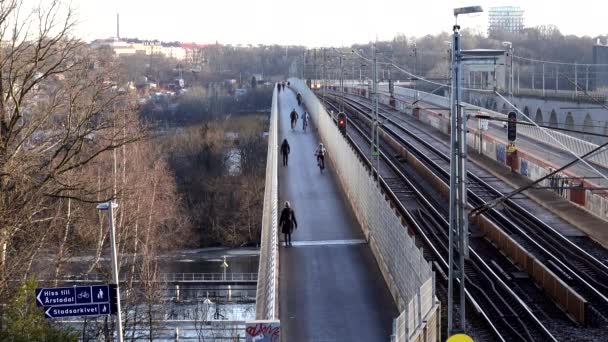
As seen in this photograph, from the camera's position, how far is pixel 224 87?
14612 centimetres

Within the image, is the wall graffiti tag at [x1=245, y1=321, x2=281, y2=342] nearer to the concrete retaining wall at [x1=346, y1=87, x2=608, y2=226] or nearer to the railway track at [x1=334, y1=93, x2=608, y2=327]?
the railway track at [x1=334, y1=93, x2=608, y2=327]

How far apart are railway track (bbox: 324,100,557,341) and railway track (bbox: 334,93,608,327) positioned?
1.37 meters

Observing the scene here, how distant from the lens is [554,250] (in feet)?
77.6

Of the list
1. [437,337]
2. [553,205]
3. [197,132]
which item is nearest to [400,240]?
[437,337]

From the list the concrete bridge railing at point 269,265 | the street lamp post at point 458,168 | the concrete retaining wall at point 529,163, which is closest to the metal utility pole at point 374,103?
the concrete bridge railing at point 269,265

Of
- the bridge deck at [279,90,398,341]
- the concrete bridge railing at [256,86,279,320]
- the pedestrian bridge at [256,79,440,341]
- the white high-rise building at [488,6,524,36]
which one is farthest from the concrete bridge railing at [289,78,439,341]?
the white high-rise building at [488,6,524,36]

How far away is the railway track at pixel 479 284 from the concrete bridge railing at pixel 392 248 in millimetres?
1748

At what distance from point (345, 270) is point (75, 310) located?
331 inches

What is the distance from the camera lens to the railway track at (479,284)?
54.9 ft

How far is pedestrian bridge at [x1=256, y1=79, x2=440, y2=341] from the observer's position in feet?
45.5

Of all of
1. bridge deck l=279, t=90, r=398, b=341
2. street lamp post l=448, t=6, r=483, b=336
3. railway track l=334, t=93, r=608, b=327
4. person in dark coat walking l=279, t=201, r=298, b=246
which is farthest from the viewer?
person in dark coat walking l=279, t=201, r=298, b=246

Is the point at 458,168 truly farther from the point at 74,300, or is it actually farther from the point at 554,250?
the point at 554,250

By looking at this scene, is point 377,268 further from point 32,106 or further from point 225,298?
point 225,298

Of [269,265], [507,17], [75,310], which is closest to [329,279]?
[269,265]
